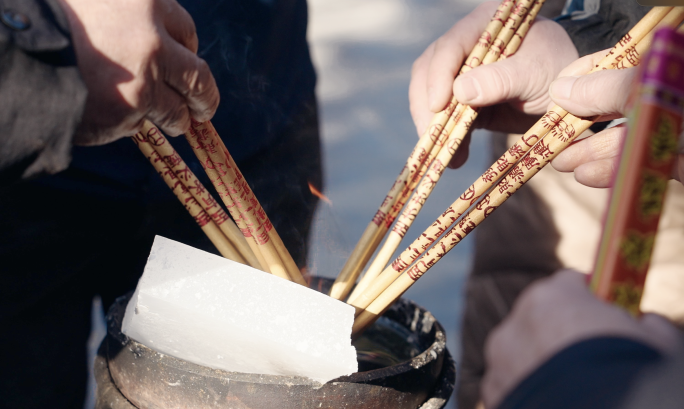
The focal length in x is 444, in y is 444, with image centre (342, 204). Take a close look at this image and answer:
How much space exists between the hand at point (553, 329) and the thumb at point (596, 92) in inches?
11.3

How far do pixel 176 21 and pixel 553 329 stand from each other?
1.55 ft

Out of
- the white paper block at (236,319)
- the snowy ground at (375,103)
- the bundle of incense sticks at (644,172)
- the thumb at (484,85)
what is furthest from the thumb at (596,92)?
the snowy ground at (375,103)

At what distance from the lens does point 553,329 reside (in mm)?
275

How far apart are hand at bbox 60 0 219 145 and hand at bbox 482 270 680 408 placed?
40 centimetres

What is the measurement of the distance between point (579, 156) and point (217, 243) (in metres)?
0.58

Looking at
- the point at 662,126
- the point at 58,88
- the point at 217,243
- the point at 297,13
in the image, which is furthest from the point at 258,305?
the point at 297,13

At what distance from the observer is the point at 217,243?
0.65 meters

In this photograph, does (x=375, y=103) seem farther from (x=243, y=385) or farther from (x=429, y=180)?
(x=243, y=385)

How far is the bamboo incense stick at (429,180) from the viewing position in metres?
0.65

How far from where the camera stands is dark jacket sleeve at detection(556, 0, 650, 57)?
881 mm

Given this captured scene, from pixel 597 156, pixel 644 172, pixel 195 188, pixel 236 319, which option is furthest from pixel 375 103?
pixel 644 172

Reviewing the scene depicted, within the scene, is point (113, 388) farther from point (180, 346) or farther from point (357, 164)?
point (357, 164)

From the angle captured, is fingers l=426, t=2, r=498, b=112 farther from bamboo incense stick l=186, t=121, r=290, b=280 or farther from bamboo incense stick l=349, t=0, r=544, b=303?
bamboo incense stick l=186, t=121, r=290, b=280

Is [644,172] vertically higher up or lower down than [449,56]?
higher up
